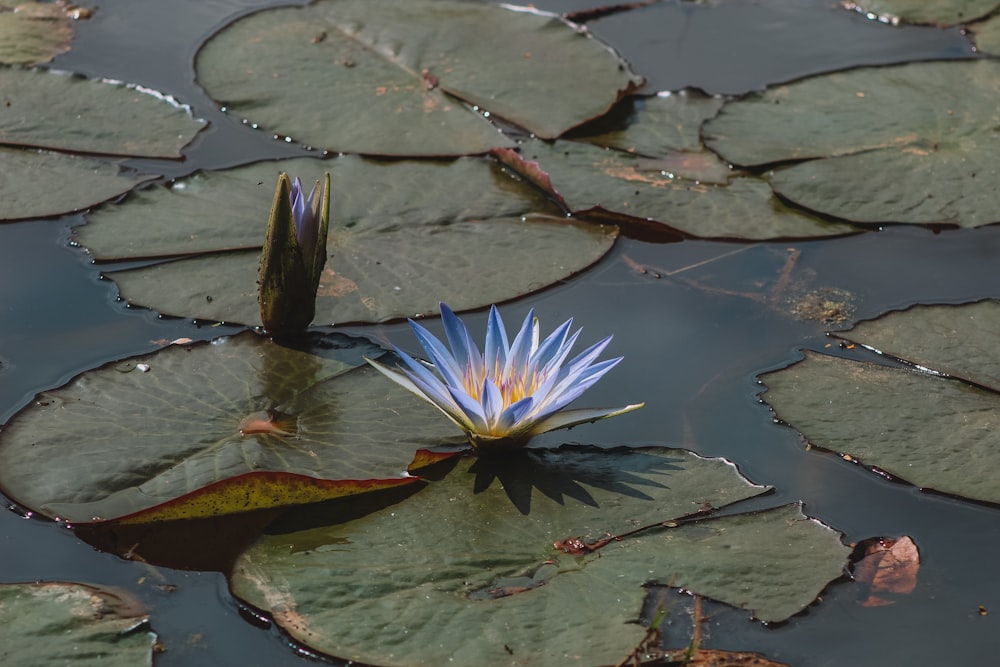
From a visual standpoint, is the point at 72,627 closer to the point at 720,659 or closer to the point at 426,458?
the point at 426,458

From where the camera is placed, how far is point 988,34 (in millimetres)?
5555

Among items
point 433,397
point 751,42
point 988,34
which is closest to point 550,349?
point 433,397

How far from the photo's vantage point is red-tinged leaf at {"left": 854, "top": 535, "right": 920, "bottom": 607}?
282cm

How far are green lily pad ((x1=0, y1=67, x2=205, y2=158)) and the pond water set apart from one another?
10cm

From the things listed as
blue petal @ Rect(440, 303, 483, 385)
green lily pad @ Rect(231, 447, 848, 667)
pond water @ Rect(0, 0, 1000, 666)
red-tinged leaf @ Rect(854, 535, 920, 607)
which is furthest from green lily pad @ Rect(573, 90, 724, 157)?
red-tinged leaf @ Rect(854, 535, 920, 607)

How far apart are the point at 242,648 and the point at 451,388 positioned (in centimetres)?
81

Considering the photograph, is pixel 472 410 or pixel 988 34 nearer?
pixel 472 410

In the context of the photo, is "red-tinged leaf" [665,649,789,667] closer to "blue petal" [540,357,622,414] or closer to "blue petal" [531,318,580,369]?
A: "blue petal" [540,357,622,414]

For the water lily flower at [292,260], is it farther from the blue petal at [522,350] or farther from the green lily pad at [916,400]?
the green lily pad at [916,400]

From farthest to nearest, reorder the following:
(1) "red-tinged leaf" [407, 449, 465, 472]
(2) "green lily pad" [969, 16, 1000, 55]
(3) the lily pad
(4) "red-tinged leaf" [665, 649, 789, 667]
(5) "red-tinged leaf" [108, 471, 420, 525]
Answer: (2) "green lily pad" [969, 16, 1000, 55], (3) the lily pad, (1) "red-tinged leaf" [407, 449, 465, 472], (5) "red-tinged leaf" [108, 471, 420, 525], (4) "red-tinged leaf" [665, 649, 789, 667]

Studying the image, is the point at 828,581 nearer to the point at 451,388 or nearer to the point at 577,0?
the point at 451,388

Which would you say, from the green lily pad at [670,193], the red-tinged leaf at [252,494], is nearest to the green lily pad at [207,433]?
the red-tinged leaf at [252,494]

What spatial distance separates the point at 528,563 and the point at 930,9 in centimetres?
432

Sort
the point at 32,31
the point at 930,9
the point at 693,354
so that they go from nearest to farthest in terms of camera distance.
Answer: the point at 693,354 → the point at 32,31 → the point at 930,9
